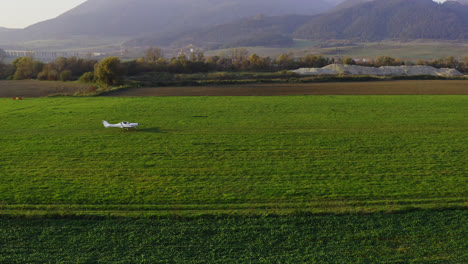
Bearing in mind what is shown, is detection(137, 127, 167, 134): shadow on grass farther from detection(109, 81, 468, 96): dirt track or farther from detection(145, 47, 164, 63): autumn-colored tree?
detection(145, 47, 164, 63): autumn-colored tree

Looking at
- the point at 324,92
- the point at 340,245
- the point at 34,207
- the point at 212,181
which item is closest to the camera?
the point at 340,245

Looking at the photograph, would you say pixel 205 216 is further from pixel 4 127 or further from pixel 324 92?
pixel 324 92

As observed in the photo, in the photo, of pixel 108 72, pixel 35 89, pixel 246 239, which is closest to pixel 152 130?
pixel 246 239

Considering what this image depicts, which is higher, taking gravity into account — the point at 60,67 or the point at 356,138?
the point at 60,67

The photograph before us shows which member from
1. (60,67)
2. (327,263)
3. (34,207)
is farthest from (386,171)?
(60,67)

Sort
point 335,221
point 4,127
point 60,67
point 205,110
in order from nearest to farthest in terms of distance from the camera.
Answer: point 335,221, point 4,127, point 205,110, point 60,67

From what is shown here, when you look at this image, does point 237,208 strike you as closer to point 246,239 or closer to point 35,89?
point 246,239

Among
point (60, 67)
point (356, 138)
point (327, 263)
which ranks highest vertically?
point (60, 67)

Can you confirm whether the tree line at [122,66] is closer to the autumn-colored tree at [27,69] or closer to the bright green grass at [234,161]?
the autumn-colored tree at [27,69]
